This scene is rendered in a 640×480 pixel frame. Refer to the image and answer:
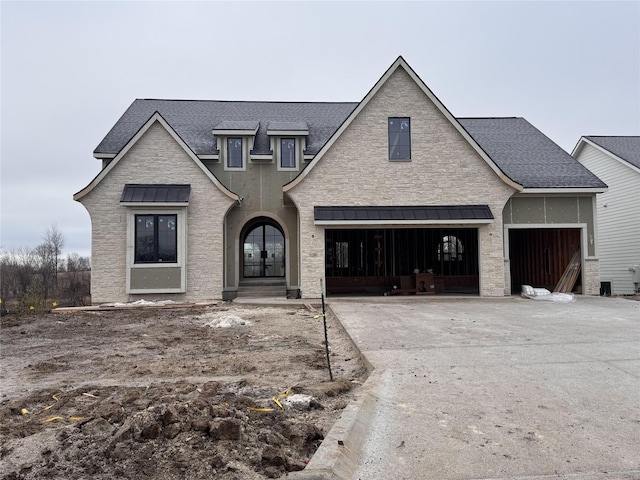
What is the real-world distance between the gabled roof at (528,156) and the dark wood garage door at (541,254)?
2.33 metres

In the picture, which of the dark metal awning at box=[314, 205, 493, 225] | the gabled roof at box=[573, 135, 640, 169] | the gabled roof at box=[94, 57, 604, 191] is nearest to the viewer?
the dark metal awning at box=[314, 205, 493, 225]

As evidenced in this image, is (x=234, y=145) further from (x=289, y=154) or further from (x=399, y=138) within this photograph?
(x=399, y=138)

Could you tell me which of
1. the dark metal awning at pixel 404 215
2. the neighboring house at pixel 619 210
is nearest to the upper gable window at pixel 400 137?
the dark metal awning at pixel 404 215

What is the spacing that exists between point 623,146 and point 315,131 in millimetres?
17102

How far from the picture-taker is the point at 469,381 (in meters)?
5.00

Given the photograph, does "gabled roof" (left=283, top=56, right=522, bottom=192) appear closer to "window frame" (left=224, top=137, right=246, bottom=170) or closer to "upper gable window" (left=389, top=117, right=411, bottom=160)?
"upper gable window" (left=389, top=117, right=411, bottom=160)

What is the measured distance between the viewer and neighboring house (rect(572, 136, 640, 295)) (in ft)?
65.3

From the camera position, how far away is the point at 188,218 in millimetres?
15578

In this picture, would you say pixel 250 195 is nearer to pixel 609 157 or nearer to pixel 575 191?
pixel 575 191

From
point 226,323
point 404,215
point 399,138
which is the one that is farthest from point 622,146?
point 226,323

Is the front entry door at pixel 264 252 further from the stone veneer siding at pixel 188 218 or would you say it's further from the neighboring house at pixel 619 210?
the neighboring house at pixel 619 210

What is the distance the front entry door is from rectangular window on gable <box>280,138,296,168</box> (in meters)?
3.10

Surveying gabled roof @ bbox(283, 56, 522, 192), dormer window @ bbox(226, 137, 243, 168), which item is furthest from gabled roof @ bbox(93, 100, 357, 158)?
gabled roof @ bbox(283, 56, 522, 192)

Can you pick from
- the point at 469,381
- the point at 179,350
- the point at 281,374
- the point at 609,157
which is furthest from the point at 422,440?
the point at 609,157
